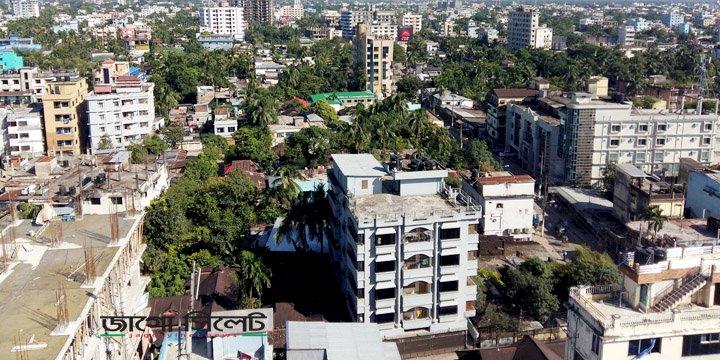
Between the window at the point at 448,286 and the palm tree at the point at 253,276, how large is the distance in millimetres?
8020

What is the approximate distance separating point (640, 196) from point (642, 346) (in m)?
30.4

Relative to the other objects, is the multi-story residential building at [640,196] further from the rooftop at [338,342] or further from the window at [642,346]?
the window at [642,346]

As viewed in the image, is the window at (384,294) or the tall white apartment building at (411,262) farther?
the window at (384,294)

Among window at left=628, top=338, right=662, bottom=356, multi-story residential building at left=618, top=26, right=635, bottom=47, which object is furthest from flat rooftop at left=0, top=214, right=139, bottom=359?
multi-story residential building at left=618, top=26, right=635, bottom=47

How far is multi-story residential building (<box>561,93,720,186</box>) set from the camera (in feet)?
183

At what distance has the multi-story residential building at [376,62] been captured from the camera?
97.4 meters

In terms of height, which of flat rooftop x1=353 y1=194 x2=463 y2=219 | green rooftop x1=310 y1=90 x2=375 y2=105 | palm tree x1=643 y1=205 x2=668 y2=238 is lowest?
palm tree x1=643 y1=205 x2=668 y2=238

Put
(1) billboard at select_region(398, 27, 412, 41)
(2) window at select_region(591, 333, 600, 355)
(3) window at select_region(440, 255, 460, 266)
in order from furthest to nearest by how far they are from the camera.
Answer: (1) billboard at select_region(398, 27, 412, 41)
(3) window at select_region(440, 255, 460, 266)
(2) window at select_region(591, 333, 600, 355)

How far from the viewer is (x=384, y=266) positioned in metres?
30.8

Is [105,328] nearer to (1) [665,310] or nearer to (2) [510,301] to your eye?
(1) [665,310]

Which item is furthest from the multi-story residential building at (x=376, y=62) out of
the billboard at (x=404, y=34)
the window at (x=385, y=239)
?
the billboard at (x=404, y=34)

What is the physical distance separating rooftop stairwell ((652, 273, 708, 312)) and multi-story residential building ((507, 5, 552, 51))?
434ft

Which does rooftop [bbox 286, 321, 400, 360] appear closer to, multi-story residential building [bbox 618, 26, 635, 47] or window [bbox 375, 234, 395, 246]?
window [bbox 375, 234, 395, 246]

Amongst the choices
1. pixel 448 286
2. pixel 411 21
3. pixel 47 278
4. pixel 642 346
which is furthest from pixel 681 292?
pixel 411 21
